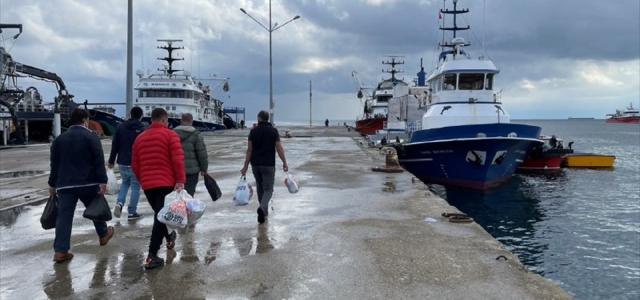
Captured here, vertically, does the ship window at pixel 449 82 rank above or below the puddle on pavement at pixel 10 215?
above

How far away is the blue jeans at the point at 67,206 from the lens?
5.16m

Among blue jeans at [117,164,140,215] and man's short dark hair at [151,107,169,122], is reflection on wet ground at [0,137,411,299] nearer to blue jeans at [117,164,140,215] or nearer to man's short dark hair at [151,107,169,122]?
blue jeans at [117,164,140,215]

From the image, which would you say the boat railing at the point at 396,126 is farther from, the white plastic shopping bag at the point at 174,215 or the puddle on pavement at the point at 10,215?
the white plastic shopping bag at the point at 174,215

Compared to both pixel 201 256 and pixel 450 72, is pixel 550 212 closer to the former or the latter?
pixel 450 72

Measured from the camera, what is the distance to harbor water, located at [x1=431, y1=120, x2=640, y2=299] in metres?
9.29

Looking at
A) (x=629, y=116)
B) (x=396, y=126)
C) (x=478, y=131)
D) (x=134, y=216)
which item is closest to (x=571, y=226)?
(x=478, y=131)

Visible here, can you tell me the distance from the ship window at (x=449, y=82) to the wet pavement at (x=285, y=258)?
37.8 ft

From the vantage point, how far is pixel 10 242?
21.3 ft

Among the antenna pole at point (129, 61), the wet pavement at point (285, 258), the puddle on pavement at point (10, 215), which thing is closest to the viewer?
the wet pavement at point (285, 258)

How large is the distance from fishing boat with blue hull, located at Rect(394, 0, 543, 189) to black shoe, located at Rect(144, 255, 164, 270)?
1342cm

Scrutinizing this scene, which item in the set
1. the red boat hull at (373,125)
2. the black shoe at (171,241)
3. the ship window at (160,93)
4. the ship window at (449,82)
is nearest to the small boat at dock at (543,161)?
the ship window at (449,82)

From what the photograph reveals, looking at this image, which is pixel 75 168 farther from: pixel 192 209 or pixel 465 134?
pixel 465 134

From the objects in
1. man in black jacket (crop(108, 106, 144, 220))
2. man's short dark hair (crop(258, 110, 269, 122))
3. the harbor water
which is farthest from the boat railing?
man in black jacket (crop(108, 106, 144, 220))

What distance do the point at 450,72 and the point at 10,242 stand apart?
16.4m
